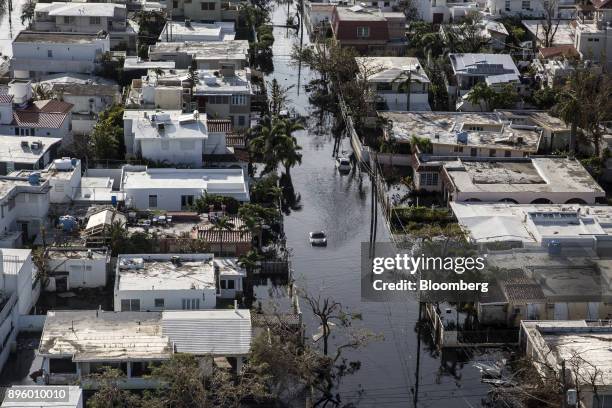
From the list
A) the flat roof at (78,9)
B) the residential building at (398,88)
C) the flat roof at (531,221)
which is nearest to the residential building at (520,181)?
the flat roof at (531,221)

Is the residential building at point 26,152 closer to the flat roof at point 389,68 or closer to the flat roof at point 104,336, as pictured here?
the flat roof at point 104,336

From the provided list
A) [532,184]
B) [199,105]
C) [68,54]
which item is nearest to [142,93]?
[199,105]

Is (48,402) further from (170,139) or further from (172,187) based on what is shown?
(170,139)

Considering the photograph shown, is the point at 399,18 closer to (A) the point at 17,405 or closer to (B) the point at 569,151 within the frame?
(B) the point at 569,151

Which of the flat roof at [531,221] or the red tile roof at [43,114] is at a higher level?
the red tile roof at [43,114]

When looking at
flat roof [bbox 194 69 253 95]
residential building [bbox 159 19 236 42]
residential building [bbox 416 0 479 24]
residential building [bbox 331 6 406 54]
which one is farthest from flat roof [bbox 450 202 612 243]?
residential building [bbox 416 0 479 24]

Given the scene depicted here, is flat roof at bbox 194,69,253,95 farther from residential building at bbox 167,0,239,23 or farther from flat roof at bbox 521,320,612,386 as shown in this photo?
flat roof at bbox 521,320,612,386
